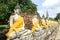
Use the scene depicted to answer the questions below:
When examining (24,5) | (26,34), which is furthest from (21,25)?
(24,5)

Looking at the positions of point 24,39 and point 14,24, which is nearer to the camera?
point 24,39

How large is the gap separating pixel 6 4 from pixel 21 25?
35.5 m

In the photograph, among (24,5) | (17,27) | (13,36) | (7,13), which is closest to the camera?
(13,36)

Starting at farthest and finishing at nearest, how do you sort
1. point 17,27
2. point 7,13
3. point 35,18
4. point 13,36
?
point 7,13
point 35,18
point 17,27
point 13,36

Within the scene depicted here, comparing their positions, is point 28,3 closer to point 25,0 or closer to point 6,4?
point 25,0

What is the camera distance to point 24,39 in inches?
253

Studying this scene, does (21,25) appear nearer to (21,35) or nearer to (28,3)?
(21,35)

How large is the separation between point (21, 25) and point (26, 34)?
0.56 m

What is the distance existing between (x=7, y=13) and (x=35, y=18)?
2862cm

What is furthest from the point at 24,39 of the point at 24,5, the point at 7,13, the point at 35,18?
the point at 24,5

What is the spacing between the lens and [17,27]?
23.0 feet

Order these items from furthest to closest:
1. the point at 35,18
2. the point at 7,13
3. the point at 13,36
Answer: the point at 7,13, the point at 35,18, the point at 13,36

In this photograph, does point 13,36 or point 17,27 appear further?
point 17,27

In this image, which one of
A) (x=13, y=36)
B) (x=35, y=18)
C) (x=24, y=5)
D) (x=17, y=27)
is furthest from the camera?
(x=24, y=5)
